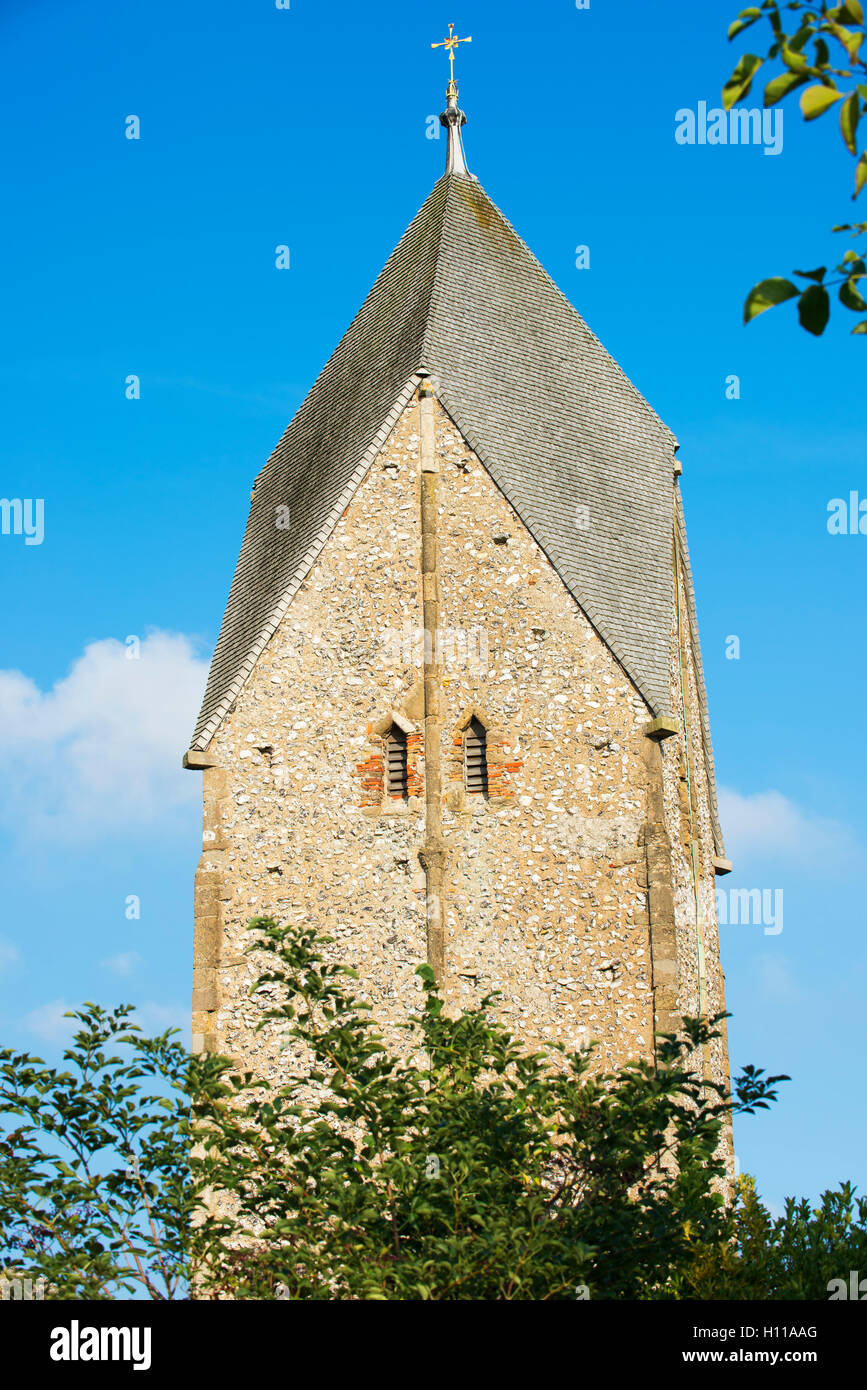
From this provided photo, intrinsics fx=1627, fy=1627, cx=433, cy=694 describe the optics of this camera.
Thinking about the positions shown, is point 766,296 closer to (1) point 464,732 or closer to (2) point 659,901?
(2) point 659,901

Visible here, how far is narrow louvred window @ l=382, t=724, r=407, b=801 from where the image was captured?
15914 mm

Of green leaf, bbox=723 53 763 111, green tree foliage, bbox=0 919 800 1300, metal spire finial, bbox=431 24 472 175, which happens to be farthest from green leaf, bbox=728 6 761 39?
metal spire finial, bbox=431 24 472 175

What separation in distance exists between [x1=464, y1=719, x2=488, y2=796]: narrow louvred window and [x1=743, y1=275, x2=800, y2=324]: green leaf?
11.1 metres

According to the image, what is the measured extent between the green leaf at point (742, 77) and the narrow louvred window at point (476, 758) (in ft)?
36.5

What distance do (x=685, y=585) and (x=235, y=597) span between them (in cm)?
538

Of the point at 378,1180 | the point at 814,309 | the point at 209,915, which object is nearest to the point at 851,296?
the point at 814,309

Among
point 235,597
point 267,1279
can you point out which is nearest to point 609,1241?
point 267,1279

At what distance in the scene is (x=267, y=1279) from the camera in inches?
346

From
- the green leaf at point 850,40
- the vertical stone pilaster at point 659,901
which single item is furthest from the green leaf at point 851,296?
the vertical stone pilaster at point 659,901

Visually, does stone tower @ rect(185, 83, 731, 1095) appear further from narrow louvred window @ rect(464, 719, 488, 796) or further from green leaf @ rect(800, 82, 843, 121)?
green leaf @ rect(800, 82, 843, 121)

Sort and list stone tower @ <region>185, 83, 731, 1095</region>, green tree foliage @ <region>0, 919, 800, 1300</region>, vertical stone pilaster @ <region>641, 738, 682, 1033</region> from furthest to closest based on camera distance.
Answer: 1. stone tower @ <region>185, 83, 731, 1095</region>
2. vertical stone pilaster @ <region>641, 738, 682, 1033</region>
3. green tree foliage @ <region>0, 919, 800, 1300</region>

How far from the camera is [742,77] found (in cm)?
491

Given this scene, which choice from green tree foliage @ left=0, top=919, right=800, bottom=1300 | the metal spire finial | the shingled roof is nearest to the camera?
green tree foliage @ left=0, top=919, right=800, bottom=1300
